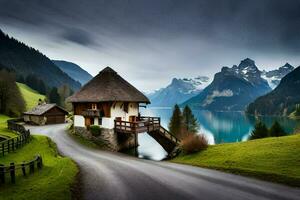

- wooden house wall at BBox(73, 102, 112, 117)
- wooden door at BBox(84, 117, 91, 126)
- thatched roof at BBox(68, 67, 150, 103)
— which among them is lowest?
wooden door at BBox(84, 117, 91, 126)

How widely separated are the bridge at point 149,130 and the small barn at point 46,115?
31.9 meters

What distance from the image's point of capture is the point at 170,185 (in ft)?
55.3

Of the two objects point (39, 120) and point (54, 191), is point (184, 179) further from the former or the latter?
point (39, 120)

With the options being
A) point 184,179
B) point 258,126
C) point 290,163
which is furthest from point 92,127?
point 258,126

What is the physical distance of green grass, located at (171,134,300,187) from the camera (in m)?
18.6

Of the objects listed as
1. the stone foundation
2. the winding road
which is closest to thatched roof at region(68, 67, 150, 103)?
the stone foundation

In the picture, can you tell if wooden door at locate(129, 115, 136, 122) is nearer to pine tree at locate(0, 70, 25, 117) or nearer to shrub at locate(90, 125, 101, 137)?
shrub at locate(90, 125, 101, 137)

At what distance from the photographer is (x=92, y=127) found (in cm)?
3819

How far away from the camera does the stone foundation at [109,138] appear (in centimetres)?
3706

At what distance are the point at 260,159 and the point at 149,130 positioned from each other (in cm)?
1831

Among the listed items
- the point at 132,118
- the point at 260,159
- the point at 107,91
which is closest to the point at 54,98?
the point at 132,118

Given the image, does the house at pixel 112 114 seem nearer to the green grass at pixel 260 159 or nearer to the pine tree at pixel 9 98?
the green grass at pixel 260 159

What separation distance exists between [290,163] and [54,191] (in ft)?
58.6

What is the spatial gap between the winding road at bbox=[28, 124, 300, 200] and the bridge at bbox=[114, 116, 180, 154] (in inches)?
480
